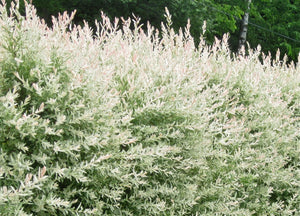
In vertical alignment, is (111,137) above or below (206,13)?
above

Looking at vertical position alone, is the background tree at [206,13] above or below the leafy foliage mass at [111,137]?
below

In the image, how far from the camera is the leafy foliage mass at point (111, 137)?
229 cm

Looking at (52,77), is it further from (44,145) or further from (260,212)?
(260,212)

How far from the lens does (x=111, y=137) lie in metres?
2.57

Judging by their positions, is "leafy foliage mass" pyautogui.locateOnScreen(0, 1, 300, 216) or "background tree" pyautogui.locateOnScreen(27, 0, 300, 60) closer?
"leafy foliage mass" pyautogui.locateOnScreen(0, 1, 300, 216)

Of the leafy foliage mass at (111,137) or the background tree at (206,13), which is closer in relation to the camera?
the leafy foliage mass at (111,137)

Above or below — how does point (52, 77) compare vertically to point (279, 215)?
above

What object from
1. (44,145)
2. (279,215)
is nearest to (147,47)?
(44,145)

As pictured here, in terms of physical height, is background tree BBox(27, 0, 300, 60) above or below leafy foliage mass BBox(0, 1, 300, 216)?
below

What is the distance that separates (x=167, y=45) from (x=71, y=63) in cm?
200

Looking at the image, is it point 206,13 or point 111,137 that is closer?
point 111,137

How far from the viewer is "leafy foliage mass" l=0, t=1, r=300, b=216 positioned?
7.51 ft

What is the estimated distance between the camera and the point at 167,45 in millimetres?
4305

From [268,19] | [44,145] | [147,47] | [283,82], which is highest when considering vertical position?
[147,47]
